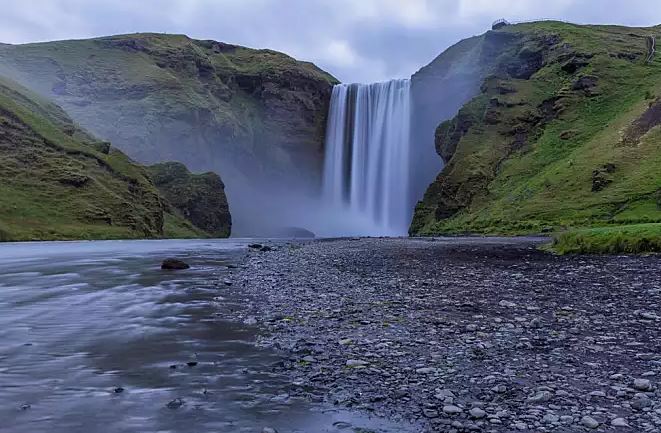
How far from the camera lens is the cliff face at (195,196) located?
13638 centimetres

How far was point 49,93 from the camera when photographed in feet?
551

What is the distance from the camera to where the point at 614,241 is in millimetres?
33844

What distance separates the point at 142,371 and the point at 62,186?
100 meters

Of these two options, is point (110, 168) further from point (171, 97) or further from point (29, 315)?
point (29, 315)

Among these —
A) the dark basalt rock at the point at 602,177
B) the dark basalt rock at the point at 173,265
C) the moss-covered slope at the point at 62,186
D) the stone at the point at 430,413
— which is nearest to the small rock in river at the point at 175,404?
the stone at the point at 430,413

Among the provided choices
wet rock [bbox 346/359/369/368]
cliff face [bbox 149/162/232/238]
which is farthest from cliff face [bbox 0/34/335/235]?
wet rock [bbox 346/359/369/368]

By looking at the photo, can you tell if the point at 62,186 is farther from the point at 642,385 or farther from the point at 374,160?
the point at 642,385

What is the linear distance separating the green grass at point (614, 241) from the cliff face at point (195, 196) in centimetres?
11073

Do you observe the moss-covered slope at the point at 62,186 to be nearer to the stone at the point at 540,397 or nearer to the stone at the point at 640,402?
the stone at the point at 540,397

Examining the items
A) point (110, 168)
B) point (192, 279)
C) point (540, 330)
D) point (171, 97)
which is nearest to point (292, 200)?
point (171, 97)

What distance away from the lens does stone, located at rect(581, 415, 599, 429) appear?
23.3 feet

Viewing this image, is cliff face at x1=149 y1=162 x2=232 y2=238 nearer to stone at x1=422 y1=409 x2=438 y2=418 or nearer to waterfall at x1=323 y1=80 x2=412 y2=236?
waterfall at x1=323 y1=80 x2=412 y2=236

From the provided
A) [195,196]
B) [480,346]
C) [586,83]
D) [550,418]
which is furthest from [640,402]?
[195,196]

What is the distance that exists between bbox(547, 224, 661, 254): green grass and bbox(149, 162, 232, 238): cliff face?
111 m
